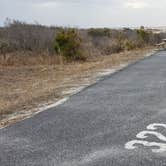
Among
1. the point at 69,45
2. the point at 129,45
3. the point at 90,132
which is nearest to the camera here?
the point at 90,132

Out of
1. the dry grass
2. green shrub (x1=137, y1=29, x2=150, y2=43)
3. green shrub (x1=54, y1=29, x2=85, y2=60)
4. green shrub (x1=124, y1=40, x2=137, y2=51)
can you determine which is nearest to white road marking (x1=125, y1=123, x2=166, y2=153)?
the dry grass

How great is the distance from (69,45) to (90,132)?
62.5 ft

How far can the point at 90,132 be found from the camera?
305 inches

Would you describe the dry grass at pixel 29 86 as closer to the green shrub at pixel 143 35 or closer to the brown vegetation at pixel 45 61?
the brown vegetation at pixel 45 61

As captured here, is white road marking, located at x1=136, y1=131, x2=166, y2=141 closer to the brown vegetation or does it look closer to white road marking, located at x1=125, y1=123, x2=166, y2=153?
white road marking, located at x1=125, y1=123, x2=166, y2=153

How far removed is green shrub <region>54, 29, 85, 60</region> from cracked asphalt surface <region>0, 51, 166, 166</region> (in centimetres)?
1392

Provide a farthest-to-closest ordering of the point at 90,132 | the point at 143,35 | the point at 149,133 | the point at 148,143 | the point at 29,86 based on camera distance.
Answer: the point at 143,35 → the point at 29,86 → the point at 90,132 → the point at 149,133 → the point at 148,143

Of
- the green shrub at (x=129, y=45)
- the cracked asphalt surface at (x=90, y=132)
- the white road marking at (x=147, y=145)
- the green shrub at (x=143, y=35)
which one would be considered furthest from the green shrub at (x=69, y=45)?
the white road marking at (x=147, y=145)

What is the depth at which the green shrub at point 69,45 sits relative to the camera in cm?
2639

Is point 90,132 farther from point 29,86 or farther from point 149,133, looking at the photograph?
point 29,86

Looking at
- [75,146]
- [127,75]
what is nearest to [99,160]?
[75,146]

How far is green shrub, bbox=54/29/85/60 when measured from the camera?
26391 millimetres

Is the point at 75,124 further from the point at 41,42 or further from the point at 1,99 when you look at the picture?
the point at 41,42

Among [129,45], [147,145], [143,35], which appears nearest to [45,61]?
[129,45]
